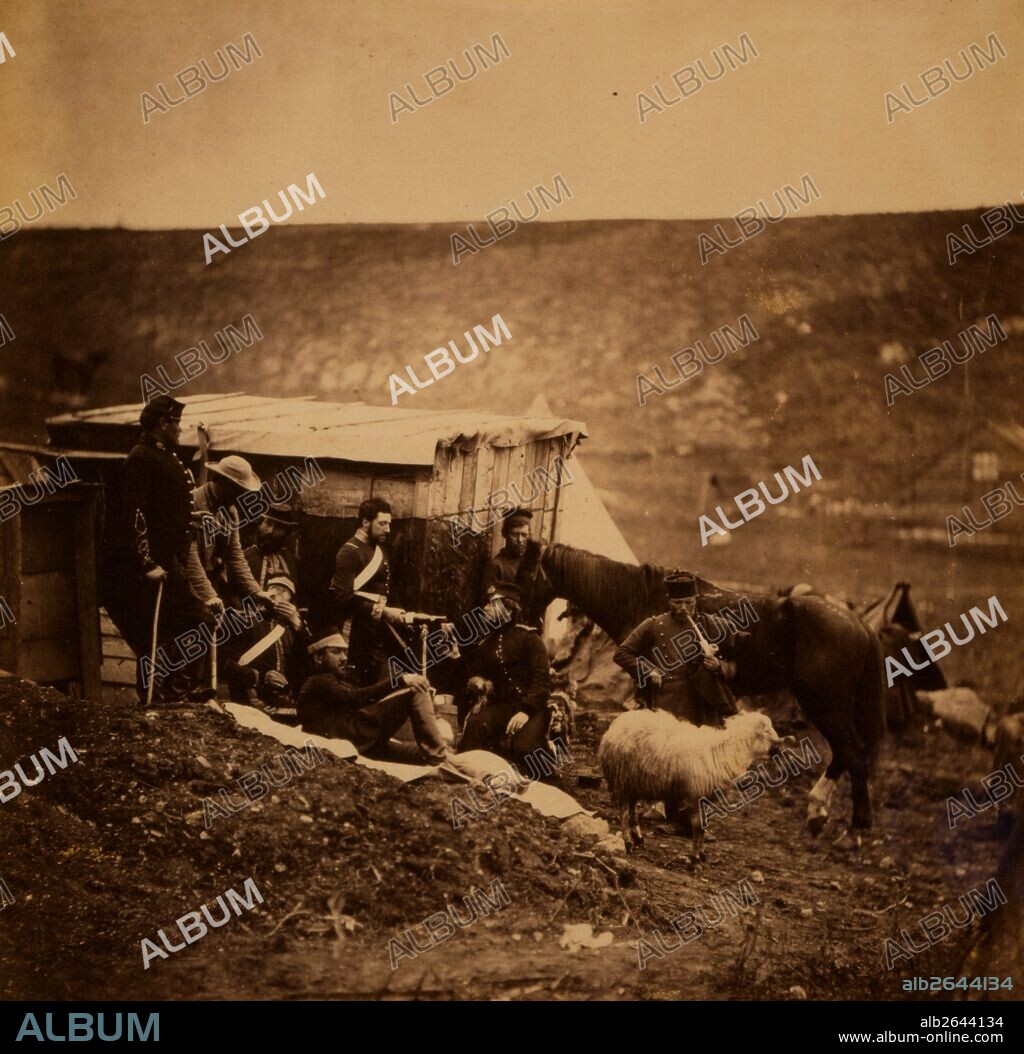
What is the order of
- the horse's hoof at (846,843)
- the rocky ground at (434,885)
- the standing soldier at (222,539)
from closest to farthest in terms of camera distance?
the rocky ground at (434,885), the horse's hoof at (846,843), the standing soldier at (222,539)

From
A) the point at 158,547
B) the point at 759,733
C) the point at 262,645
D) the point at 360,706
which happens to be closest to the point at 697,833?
the point at 759,733

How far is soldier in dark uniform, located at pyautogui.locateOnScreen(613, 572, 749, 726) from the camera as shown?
3766 millimetres

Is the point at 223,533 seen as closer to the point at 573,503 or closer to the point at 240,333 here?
the point at 240,333

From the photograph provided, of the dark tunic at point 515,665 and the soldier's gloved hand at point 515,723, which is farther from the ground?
the dark tunic at point 515,665

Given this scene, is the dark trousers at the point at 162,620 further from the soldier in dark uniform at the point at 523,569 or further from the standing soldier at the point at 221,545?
the soldier in dark uniform at the point at 523,569

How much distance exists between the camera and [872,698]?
3.78 meters

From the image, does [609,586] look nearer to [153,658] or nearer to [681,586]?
[681,586]

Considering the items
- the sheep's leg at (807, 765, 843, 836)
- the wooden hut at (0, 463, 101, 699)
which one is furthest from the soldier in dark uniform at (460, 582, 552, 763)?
the wooden hut at (0, 463, 101, 699)

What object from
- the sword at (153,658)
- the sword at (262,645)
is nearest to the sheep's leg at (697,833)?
the sword at (262,645)

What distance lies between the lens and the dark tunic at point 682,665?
377 cm

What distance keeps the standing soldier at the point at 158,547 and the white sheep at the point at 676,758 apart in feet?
5.31

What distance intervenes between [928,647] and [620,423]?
1361 millimetres

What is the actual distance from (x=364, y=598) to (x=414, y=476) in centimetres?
48
